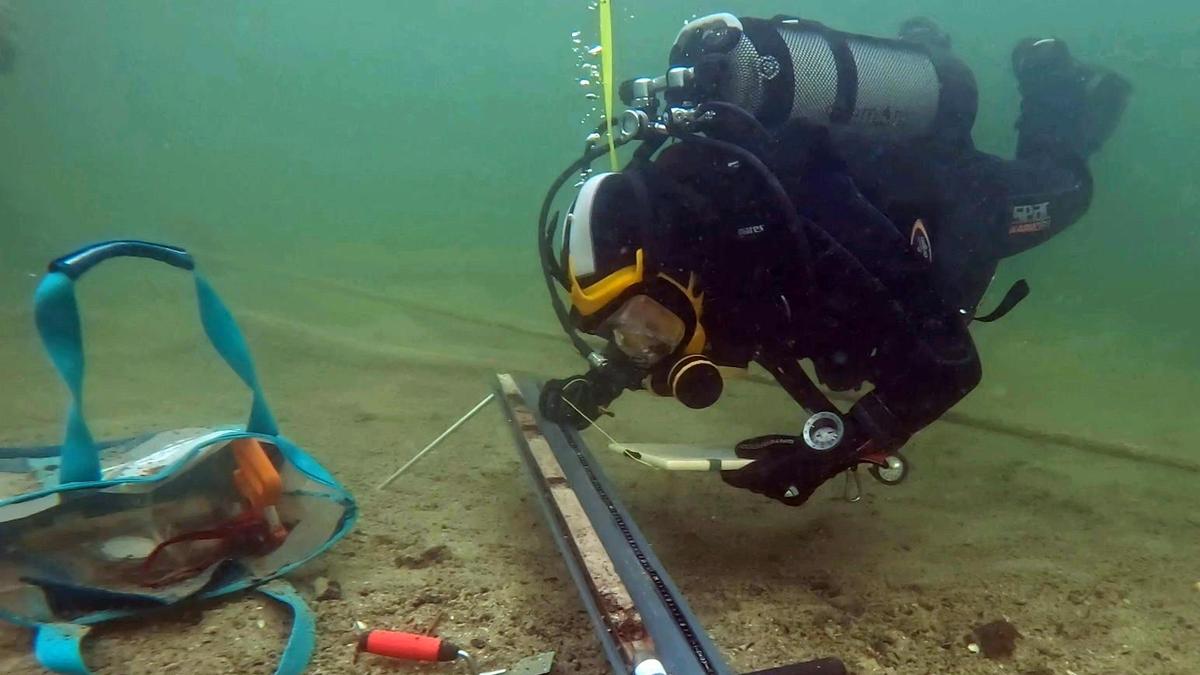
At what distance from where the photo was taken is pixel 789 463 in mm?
2398

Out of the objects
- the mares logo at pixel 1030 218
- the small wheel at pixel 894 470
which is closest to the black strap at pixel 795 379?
the small wheel at pixel 894 470

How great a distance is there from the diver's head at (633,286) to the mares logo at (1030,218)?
5.50 ft

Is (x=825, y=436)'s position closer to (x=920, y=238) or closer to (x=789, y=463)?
(x=789, y=463)

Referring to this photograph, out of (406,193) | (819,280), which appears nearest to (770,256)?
(819,280)

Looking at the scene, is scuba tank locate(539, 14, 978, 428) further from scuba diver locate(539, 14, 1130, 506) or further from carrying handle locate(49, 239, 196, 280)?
carrying handle locate(49, 239, 196, 280)

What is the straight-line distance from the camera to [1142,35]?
21438mm

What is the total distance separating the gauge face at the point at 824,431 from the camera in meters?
2.37

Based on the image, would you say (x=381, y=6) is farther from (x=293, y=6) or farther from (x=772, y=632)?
(x=772, y=632)

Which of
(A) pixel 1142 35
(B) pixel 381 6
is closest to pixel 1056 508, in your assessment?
(A) pixel 1142 35

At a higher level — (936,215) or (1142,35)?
(1142,35)

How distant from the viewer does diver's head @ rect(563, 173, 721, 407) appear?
2.36 m

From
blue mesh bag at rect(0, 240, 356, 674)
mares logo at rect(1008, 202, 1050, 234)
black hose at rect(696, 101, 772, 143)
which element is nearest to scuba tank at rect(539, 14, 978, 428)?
black hose at rect(696, 101, 772, 143)

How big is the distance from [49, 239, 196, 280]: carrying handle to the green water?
7.93 feet

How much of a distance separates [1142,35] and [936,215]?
25.1 meters
